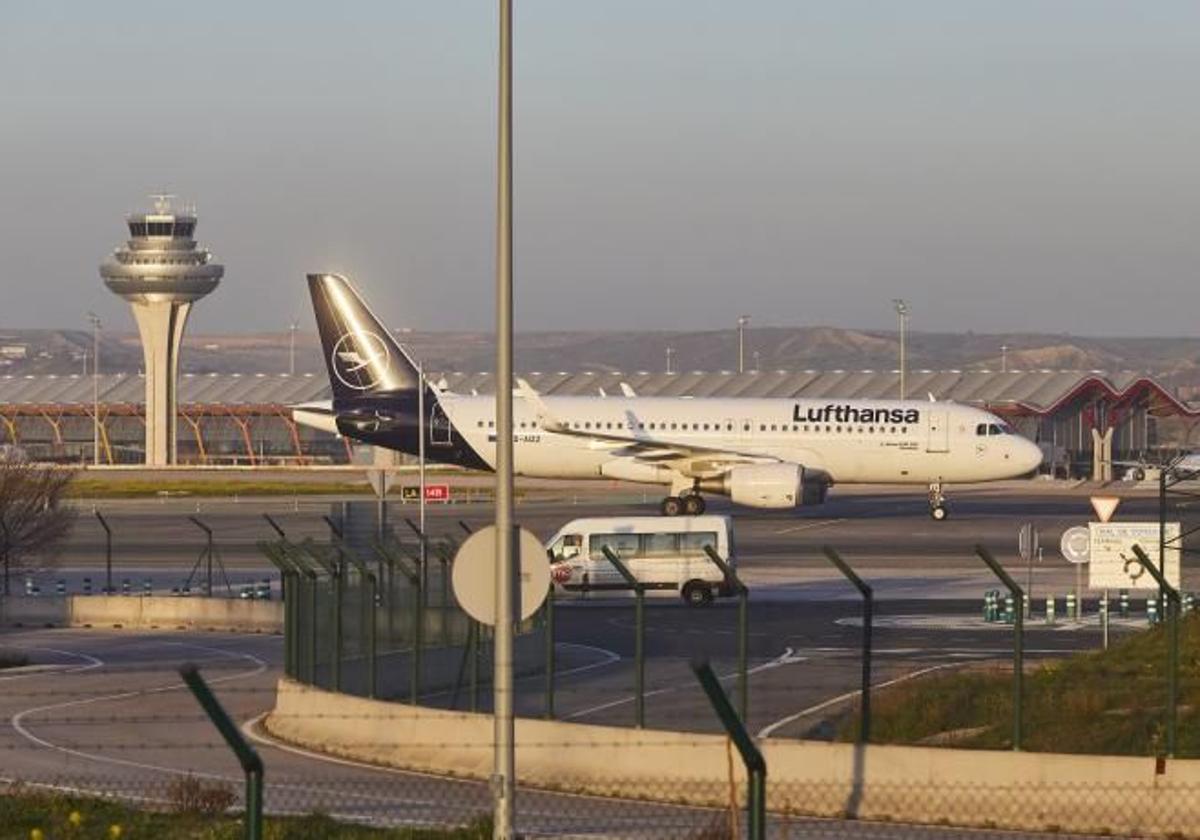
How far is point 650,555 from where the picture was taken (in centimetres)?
4531

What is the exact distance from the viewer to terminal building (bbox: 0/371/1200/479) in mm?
120750

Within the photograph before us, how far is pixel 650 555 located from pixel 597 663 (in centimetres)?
1111

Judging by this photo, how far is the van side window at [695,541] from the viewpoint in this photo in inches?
1759

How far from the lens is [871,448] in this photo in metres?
71.6

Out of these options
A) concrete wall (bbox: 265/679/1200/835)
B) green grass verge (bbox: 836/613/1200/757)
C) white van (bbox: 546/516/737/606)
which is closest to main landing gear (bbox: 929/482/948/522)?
white van (bbox: 546/516/737/606)

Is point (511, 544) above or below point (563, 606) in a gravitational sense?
above

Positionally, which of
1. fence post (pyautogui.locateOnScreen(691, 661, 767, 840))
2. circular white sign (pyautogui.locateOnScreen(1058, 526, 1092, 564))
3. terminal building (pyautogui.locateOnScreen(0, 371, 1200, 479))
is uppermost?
fence post (pyautogui.locateOnScreen(691, 661, 767, 840))

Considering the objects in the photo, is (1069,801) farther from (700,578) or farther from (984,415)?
(984,415)

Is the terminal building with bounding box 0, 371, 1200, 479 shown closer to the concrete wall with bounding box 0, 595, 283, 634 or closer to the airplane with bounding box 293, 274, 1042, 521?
the airplane with bounding box 293, 274, 1042, 521

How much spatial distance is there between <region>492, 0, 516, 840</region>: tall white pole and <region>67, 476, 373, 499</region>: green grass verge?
239ft

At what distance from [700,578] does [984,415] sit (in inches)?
1192

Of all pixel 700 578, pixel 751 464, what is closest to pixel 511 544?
pixel 700 578

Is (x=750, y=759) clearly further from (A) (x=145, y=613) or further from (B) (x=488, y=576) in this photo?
(A) (x=145, y=613)

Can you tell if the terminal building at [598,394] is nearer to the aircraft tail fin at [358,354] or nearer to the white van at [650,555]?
the aircraft tail fin at [358,354]
